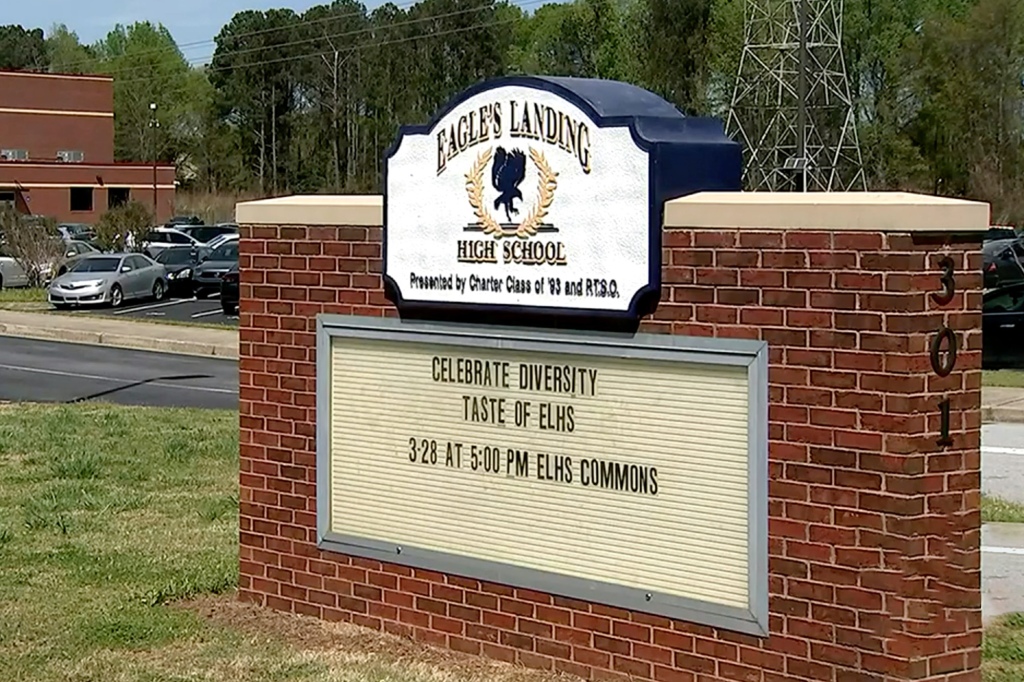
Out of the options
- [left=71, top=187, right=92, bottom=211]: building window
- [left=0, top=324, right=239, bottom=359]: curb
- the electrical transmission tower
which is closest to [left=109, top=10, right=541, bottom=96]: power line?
[left=71, top=187, right=92, bottom=211]: building window

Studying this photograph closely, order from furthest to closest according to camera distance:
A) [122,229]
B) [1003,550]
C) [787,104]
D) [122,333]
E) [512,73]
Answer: [512,73]
[787,104]
[122,229]
[122,333]
[1003,550]

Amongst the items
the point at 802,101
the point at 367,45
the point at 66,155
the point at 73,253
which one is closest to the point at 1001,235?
the point at 802,101

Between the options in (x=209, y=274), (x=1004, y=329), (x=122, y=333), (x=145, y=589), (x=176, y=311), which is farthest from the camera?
(x=209, y=274)

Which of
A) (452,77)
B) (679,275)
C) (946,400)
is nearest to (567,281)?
(679,275)

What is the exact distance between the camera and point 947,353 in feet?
19.6

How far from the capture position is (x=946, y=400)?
600 cm

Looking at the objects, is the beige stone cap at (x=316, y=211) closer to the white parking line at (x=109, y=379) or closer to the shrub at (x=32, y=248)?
the white parking line at (x=109, y=379)

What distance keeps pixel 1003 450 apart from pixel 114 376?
13.5 m

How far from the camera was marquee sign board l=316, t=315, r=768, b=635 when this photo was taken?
21.2ft

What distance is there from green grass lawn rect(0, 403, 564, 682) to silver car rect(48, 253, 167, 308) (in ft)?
82.3

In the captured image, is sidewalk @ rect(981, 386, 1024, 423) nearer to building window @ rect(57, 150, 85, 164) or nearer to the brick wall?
the brick wall

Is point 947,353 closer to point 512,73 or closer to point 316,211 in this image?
point 316,211

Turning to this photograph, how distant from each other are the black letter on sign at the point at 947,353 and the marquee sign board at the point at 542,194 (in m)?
1.17

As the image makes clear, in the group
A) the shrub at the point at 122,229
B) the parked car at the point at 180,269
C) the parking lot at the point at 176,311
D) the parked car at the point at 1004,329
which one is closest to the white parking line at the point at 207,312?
the parking lot at the point at 176,311
